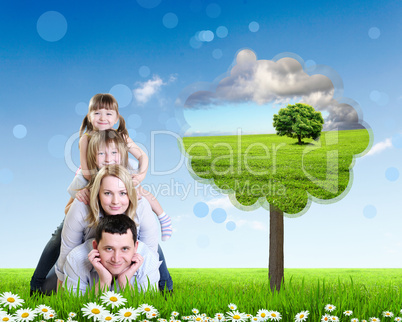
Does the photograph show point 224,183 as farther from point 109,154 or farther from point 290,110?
point 109,154

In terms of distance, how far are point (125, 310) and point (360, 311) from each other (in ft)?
5.66

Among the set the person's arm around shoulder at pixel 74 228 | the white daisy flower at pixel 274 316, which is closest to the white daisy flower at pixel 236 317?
the white daisy flower at pixel 274 316

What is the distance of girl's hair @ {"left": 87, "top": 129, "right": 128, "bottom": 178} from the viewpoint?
3.78 metres

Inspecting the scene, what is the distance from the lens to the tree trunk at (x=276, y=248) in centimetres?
538

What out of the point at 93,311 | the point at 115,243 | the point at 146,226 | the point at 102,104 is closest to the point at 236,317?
the point at 93,311

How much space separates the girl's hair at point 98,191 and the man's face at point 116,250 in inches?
11.2

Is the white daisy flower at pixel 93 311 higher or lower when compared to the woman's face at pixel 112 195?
lower

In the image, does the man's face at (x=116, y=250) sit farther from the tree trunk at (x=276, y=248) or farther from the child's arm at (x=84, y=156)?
the tree trunk at (x=276, y=248)

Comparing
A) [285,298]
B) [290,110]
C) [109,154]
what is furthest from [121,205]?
[290,110]

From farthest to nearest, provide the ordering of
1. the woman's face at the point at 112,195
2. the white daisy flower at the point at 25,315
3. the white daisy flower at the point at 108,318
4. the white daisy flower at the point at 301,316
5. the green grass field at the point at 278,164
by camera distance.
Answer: the green grass field at the point at 278,164 → the woman's face at the point at 112,195 → the white daisy flower at the point at 301,316 → the white daisy flower at the point at 25,315 → the white daisy flower at the point at 108,318

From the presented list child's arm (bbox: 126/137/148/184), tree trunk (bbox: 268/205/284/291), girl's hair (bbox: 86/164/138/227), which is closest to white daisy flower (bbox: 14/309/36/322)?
girl's hair (bbox: 86/164/138/227)

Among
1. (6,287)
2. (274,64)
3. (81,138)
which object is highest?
(274,64)

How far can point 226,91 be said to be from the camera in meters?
5.26

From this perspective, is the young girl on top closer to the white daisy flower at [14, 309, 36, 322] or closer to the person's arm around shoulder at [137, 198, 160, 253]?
the person's arm around shoulder at [137, 198, 160, 253]
